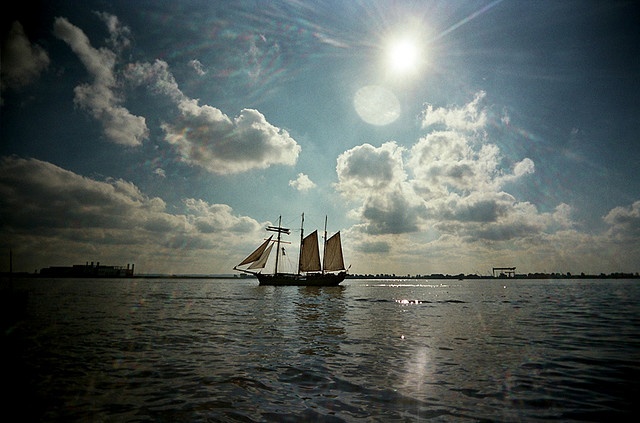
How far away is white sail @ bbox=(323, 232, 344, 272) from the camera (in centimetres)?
11581

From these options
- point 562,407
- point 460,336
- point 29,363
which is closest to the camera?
point 562,407

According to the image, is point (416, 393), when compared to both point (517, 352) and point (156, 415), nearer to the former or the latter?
point (156, 415)

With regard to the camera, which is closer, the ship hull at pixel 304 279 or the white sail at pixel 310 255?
the white sail at pixel 310 255

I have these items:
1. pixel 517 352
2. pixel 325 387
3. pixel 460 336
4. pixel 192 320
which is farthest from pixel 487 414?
pixel 192 320

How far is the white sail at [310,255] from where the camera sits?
380 feet

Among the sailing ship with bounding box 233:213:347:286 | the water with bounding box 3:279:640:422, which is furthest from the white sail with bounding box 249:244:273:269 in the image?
the water with bounding box 3:279:640:422

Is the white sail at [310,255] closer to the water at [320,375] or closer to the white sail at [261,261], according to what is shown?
the white sail at [261,261]

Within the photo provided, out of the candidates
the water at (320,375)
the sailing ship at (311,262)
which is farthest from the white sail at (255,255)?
the water at (320,375)

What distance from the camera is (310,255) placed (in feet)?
383

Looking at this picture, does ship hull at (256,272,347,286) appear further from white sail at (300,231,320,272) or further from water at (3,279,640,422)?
water at (3,279,640,422)

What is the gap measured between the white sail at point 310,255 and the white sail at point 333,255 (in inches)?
144

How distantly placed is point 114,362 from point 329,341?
10.2 meters

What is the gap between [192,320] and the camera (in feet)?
92.4

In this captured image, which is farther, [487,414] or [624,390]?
[624,390]
